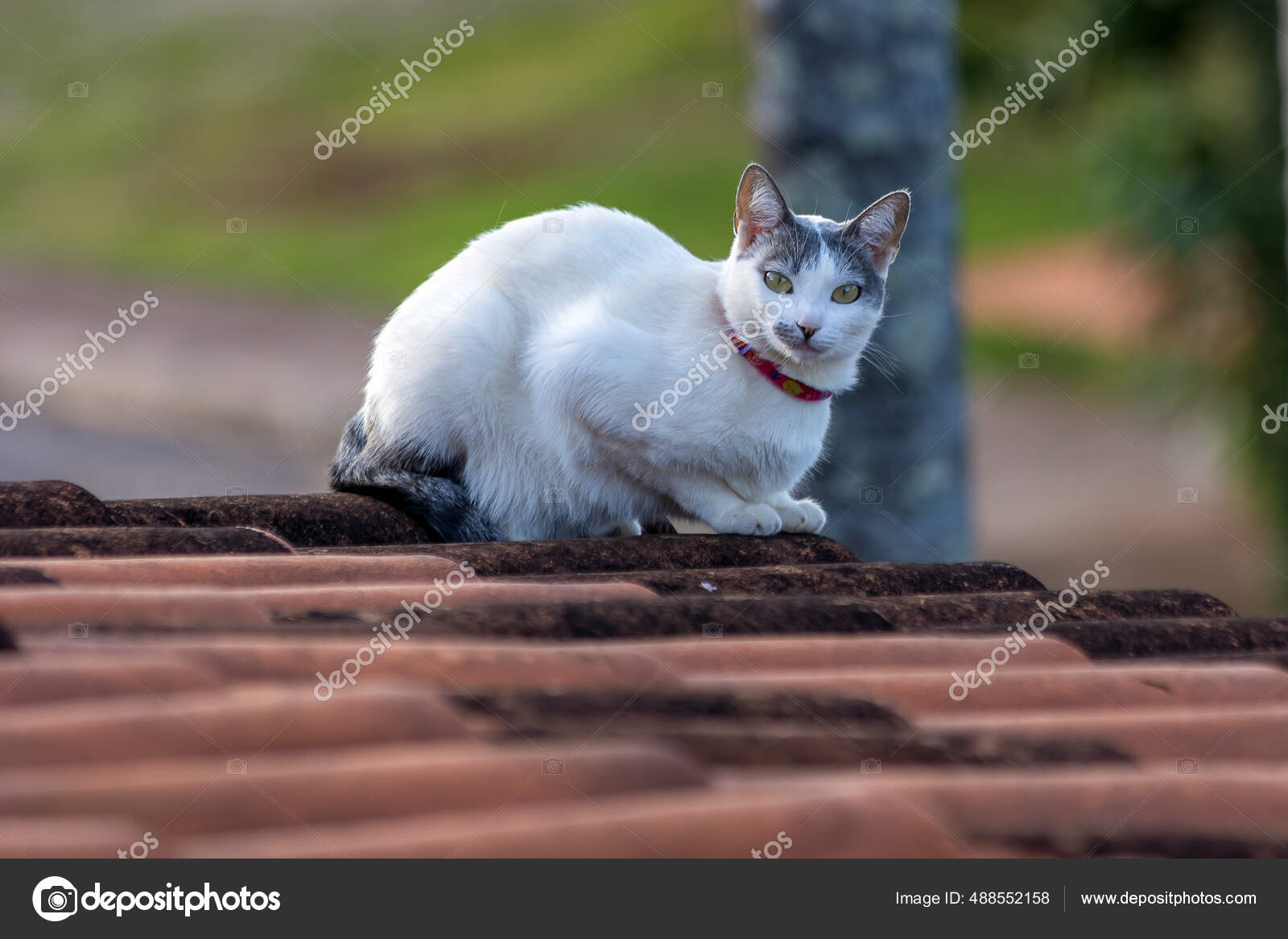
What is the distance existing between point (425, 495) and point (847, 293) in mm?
1170

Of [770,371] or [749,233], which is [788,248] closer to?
[749,233]

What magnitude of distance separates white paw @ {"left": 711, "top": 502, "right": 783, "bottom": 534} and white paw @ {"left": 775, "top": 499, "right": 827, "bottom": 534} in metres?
0.05

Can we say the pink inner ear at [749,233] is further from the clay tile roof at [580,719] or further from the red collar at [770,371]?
the clay tile roof at [580,719]

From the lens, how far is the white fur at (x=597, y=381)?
3.00m

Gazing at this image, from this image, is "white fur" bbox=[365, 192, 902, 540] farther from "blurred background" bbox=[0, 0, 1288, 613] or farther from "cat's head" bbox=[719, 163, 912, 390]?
"blurred background" bbox=[0, 0, 1288, 613]

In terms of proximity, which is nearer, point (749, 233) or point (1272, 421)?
point (749, 233)

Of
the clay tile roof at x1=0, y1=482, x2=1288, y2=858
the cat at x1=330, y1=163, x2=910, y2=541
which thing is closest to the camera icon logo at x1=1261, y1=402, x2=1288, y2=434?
the cat at x1=330, y1=163, x2=910, y2=541

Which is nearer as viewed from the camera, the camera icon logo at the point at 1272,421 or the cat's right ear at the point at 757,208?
the cat's right ear at the point at 757,208

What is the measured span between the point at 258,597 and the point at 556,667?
1.63 ft
